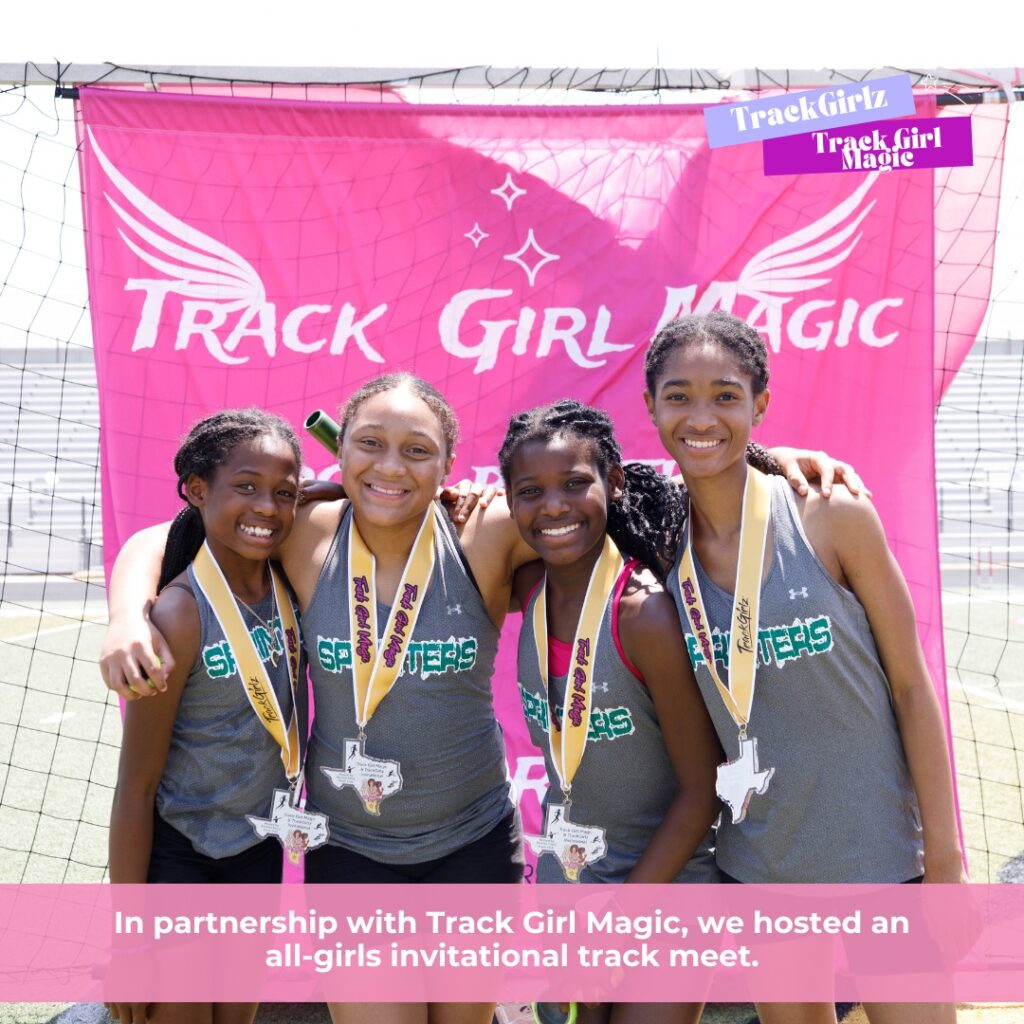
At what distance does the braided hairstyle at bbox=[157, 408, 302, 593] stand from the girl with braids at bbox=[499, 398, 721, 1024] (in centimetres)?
65

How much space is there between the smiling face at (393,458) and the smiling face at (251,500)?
6.4 inches

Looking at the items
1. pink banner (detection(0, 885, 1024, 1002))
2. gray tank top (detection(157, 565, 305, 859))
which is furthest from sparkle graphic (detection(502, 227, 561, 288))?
pink banner (detection(0, 885, 1024, 1002))

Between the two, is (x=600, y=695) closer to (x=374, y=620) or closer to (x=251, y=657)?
(x=374, y=620)

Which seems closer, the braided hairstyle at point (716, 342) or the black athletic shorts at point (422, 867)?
the braided hairstyle at point (716, 342)

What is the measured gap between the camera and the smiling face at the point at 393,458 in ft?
8.29

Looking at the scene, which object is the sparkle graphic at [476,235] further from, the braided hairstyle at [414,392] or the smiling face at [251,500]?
the smiling face at [251,500]

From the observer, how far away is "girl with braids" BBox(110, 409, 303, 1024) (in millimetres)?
2432

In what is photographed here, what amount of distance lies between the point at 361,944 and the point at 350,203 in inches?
109

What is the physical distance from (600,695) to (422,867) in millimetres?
644

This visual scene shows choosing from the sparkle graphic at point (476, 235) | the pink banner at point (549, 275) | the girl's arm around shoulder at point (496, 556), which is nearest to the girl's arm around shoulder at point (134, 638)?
the girl's arm around shoulder at point (496, 556)

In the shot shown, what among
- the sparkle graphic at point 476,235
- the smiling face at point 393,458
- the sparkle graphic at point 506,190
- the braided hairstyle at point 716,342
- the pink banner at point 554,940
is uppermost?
the sparkle graphic at point 506,190

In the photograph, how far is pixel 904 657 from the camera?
227cm

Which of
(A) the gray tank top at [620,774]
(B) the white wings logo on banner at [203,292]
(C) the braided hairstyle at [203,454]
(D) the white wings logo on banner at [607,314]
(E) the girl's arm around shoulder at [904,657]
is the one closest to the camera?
(E) the girl's arm around shoulder at [904,657]

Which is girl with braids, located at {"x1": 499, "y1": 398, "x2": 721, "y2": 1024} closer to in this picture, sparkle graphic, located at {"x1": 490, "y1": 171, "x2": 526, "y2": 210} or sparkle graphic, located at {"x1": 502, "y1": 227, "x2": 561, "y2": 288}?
sparkle graphic, located at {"x1": 502, "y1": 227, "x2": 561, "y2": 288}
